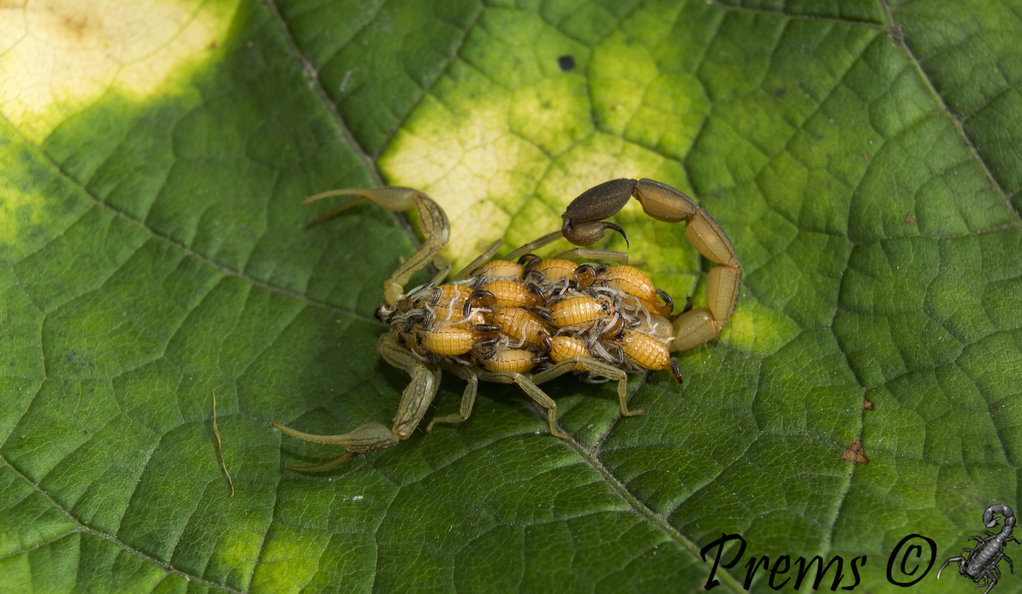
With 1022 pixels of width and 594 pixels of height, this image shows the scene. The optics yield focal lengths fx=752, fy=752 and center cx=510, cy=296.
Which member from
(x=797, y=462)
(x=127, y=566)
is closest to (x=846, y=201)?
(x=797, y=462)

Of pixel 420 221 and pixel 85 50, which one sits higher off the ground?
pixel 85 50

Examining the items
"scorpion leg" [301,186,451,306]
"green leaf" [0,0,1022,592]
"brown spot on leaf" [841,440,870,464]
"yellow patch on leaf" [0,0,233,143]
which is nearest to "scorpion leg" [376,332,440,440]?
"green leaf" [0,0,1022,592]

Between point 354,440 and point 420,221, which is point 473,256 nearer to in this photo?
point 420,221

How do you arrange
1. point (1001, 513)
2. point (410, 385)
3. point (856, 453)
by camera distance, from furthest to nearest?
point (410, 385)
point (856, 453)
point (1001, 513)

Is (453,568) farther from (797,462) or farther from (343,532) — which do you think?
(797,462)

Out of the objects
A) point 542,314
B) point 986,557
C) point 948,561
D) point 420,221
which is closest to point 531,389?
point 542,314
